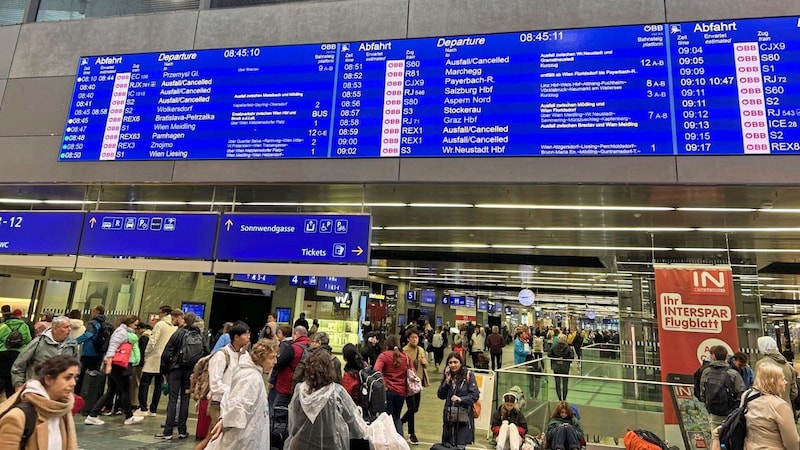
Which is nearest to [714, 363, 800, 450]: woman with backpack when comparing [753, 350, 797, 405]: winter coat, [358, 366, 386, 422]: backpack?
[753, 350, 797, 405]: winter coat

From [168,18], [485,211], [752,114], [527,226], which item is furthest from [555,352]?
[168,18]

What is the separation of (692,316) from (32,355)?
348 inches

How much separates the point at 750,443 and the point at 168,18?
8321mm

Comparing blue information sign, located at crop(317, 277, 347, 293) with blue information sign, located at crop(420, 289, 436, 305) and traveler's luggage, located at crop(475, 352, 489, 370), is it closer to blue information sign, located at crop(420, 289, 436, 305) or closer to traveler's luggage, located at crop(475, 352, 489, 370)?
traveler's luggage, located at crop(475, 352, 489, 370)

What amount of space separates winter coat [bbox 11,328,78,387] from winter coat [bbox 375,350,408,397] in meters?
3.65

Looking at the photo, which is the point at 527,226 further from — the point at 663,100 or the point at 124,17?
the point at 124,17

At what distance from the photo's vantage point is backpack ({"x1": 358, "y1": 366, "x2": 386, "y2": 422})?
16.9 feet

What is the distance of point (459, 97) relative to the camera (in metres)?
5.64

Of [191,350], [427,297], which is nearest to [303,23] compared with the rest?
[191,350]

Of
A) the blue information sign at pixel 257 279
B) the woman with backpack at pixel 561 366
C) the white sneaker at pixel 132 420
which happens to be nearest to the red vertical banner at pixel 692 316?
the woman with backpack at pixel 561 366

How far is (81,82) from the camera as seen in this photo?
22.7 ft

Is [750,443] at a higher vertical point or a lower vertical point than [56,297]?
lower

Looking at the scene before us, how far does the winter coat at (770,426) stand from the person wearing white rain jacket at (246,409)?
3.71 meters

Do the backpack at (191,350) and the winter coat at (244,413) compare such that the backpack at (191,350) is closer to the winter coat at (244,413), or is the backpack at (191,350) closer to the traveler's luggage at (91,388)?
the traveler's luggage at (91,388)
